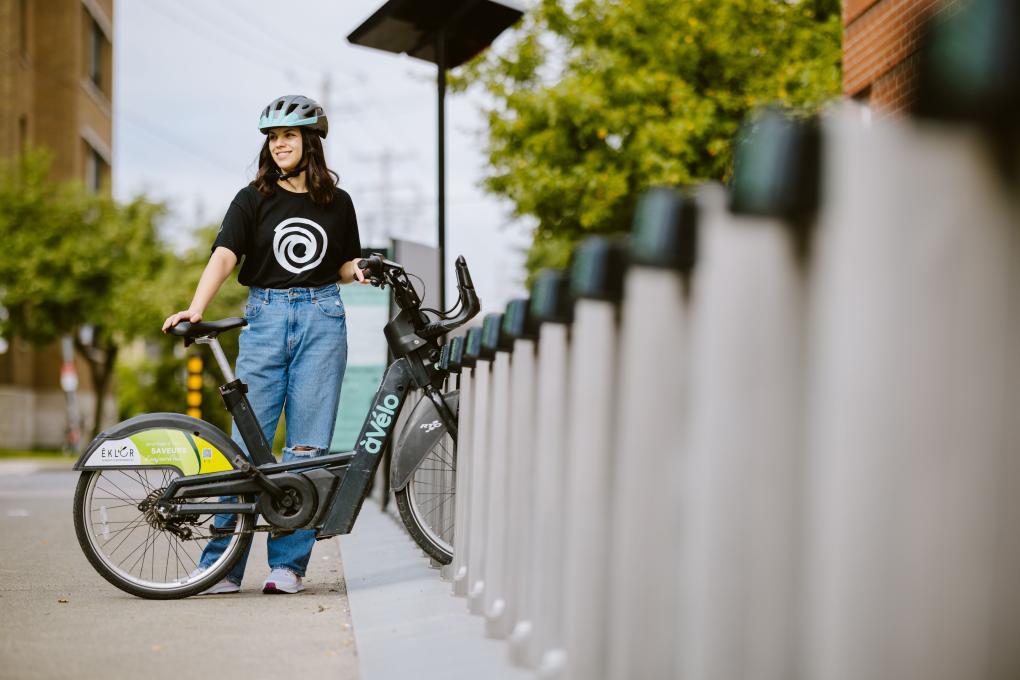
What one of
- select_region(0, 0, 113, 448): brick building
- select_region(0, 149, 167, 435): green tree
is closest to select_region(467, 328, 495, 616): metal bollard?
select_region(0, 149, 167, 435): green tree

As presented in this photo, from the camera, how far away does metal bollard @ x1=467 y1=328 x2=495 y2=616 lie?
161 inches

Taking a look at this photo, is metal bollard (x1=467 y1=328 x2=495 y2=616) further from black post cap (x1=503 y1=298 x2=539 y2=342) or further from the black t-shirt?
the black t-shirt

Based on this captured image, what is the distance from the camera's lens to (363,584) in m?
5.15

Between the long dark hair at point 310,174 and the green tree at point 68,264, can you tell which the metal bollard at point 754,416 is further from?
the green tree at point 68,264

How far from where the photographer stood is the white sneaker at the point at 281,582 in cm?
510

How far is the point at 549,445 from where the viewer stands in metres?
3.08

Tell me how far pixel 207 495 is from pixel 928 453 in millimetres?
3785

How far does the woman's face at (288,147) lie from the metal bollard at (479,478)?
1469mm

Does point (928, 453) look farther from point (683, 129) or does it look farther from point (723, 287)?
point (683, 129)

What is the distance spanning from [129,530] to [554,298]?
2.63m

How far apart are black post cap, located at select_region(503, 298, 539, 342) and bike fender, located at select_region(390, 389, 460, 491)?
5.34ft

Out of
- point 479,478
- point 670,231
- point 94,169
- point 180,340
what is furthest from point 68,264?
point 670,231

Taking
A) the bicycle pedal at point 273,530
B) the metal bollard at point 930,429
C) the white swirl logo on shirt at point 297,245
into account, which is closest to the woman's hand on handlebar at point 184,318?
the white swirl logo on shirt at point 297,245

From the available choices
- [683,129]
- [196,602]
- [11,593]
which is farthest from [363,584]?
[683,129]
